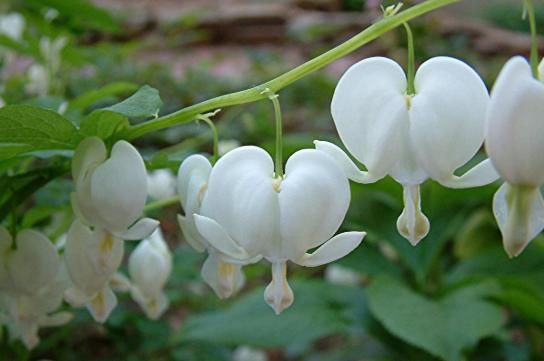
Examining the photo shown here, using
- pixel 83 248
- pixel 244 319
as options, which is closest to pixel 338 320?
pixel 244 319

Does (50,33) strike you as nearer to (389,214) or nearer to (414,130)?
(389,214)

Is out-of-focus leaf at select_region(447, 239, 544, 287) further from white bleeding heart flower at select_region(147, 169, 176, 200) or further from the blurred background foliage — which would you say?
white bleeding heart flower at select_region(147, 169, 176, 200)

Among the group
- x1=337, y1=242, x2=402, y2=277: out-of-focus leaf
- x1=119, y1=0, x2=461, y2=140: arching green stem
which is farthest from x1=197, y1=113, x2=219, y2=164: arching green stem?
x1=337, y1=242, x2=402, y2=277: out-of-focus leaf

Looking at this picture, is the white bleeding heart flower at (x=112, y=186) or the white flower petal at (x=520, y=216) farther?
the white bleeding heart flower at (x=112, y=186)

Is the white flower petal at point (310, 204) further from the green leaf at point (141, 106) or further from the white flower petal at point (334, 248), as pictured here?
the green leaf at point (141, 106)

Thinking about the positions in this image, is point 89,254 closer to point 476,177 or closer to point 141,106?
point 141,106

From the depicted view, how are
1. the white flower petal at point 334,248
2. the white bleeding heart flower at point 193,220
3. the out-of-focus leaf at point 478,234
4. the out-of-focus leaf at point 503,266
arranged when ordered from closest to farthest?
1. the white flower petal at point 334,248
2. the white bleeding heart flower at point 193,220
3. the out-of-focus leaf at point 503,266
4. the out-of-focus leaf at point 478,234

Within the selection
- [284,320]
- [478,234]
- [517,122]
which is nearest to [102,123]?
[517,122]

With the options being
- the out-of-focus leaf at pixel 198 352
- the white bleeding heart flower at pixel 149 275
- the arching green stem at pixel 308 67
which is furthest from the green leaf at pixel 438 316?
the arching green stem at pixel 308 67
